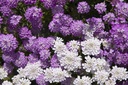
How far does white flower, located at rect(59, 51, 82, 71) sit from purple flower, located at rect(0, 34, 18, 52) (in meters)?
0.46

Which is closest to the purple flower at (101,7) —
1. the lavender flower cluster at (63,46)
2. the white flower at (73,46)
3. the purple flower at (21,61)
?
the lavender flower cluster at (63,46)

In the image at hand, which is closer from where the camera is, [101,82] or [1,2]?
[101,82]

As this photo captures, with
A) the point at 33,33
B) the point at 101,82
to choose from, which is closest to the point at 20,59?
the point at 33,33

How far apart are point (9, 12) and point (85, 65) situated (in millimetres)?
855

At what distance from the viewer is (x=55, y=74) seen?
9.77 ft

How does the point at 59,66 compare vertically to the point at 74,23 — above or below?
below

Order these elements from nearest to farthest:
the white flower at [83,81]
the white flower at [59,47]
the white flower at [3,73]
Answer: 1. the white flower at [83,81]
2. the white flower at [59,47]
3. the white flower at [3,73]

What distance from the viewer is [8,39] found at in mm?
3082

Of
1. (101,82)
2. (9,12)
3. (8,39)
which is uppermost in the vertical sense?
(9,12)

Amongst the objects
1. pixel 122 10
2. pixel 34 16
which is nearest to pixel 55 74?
pixel 34 16

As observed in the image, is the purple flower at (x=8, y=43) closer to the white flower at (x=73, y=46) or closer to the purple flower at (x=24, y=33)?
the purple flower at (x=24, y=33)

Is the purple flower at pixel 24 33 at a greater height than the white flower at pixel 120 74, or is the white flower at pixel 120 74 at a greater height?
the purple flower at pixel 24 33

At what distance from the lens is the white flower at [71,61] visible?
299cm

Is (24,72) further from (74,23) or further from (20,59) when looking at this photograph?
(74,23)
